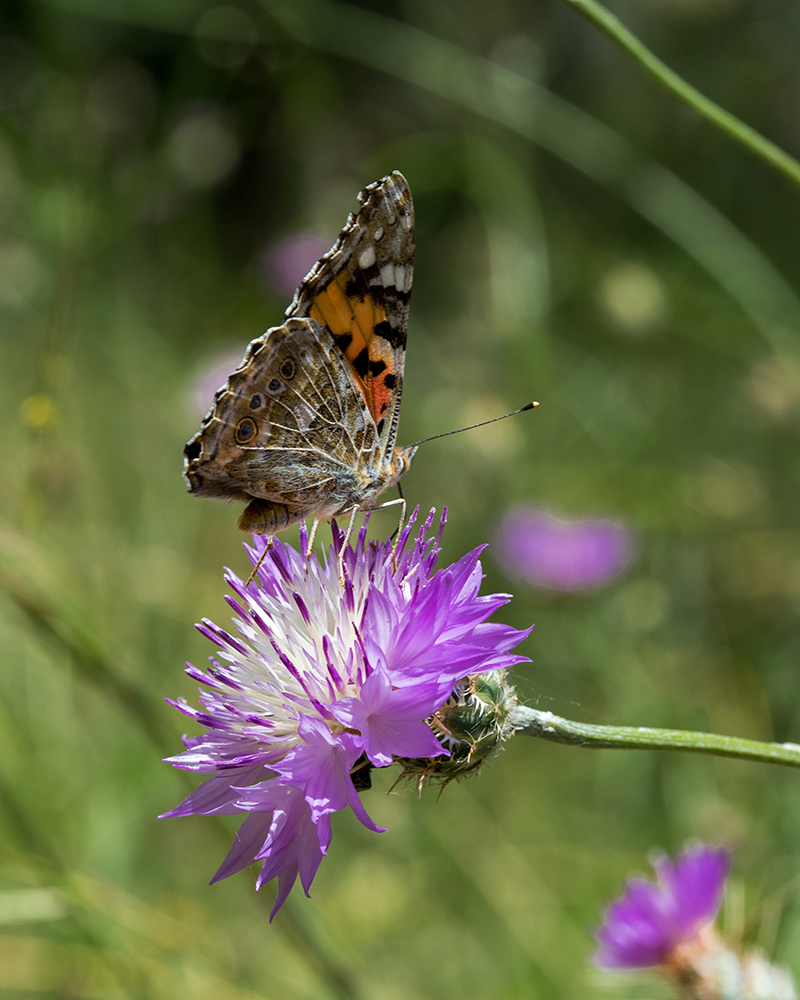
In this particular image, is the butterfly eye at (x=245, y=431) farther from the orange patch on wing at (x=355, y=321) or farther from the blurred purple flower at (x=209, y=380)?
the blurred purple flower at (x=209, y=380)

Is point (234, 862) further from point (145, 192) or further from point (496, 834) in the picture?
point (145, 192)

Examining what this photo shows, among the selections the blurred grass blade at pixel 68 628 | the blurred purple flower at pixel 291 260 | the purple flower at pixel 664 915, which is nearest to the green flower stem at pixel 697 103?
the purple flower at pixel 664 915

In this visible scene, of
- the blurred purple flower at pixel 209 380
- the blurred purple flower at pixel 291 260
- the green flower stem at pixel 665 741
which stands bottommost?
the green flower stem at pixel 665 741

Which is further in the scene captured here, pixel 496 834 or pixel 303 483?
pixel 496 834

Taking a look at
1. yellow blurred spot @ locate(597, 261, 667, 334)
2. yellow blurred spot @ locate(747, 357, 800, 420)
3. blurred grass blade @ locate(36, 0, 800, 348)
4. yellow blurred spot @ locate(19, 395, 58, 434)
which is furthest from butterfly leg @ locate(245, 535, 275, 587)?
yellow blurred spot @ locate(597, 261, 667, 334)

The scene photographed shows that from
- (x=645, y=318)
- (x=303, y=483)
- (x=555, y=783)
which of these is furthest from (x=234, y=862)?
(x=645, y=318)

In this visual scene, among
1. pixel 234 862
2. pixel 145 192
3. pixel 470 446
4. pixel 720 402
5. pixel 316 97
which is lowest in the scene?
pixel 234 862
